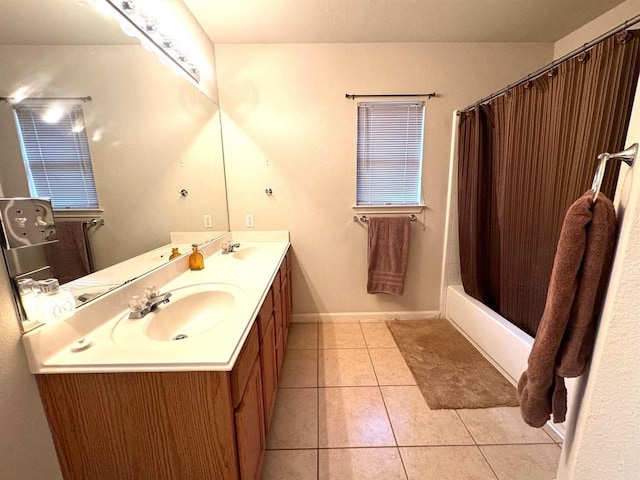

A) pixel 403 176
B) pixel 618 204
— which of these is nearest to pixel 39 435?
pixel 618 204

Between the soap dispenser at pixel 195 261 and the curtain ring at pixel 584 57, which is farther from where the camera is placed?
the soap dispenser at pixel 195 261

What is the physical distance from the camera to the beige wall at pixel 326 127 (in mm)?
2039

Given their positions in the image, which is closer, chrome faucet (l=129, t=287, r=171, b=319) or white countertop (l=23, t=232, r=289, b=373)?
white countertop (l=23, t=232, r=289, b=373)

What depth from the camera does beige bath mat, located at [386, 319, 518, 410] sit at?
1.54 metres

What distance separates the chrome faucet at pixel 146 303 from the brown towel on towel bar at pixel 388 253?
1679 mm

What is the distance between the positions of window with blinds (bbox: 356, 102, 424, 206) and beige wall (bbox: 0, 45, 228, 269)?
1.32 metres

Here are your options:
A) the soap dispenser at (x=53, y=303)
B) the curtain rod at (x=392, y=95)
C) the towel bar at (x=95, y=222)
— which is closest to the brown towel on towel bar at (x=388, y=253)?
the curtain rod at (x=392, y=95)

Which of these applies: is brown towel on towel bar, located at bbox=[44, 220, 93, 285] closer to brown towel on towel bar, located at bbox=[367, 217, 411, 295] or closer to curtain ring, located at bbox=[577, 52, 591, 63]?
brown towel on towel bar, located at bbox=[367, 217, 411, 295]

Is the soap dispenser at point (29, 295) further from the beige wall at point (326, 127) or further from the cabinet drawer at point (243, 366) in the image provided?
the beige wall at point (326, 127)

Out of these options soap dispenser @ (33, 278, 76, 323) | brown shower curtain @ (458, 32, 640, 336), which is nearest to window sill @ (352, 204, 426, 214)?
brown shower curtain @ (458, 32, 640, 336)

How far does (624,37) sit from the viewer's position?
1.04m

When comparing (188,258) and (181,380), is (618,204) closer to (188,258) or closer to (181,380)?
(181,380)

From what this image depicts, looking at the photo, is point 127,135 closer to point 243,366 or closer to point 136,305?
point 136,305

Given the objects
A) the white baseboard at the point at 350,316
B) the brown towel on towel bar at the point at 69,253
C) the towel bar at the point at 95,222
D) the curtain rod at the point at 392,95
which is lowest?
the white baseboard at the point at 350,316
